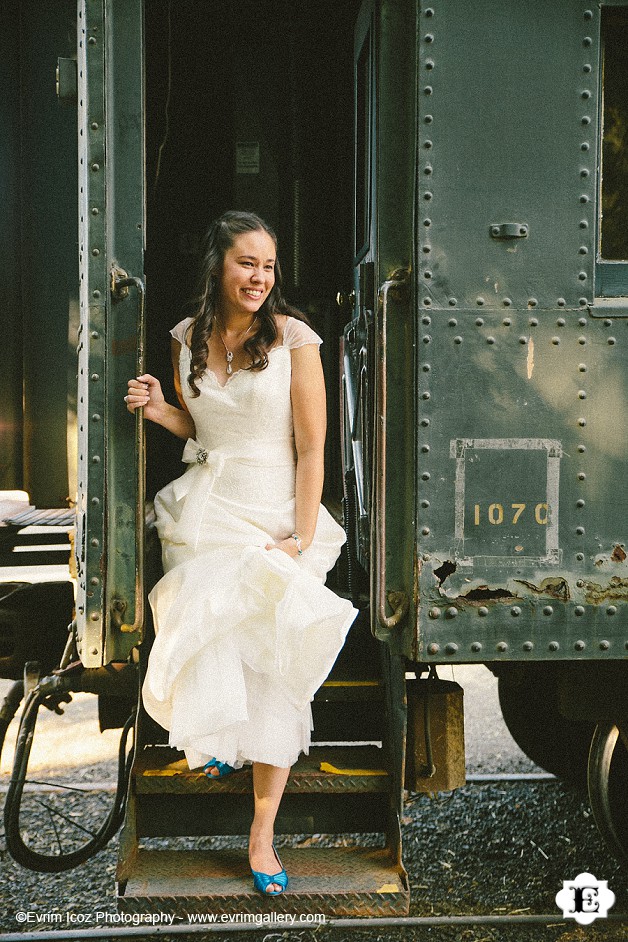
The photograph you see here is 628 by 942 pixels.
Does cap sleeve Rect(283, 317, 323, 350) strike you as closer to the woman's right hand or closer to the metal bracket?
the woman's right hand

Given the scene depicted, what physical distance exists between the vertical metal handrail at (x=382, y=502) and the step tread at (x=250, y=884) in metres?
0.72

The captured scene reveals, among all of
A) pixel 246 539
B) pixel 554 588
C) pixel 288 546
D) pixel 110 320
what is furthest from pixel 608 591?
pixel 110 320

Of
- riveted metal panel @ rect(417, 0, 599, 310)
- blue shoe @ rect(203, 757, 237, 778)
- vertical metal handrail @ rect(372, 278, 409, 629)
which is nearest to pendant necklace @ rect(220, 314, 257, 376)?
vertical metal handrail @ rect(372, 278, 409, 629)

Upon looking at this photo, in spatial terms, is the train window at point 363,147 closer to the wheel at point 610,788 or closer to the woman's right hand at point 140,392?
the woman's right hand at point 140,392

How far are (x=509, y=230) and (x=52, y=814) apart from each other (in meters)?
3.04

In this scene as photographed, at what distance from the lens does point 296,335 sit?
2.53m

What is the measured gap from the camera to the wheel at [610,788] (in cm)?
307

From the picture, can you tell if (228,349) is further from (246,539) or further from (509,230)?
(509,230)

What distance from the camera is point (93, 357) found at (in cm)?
222

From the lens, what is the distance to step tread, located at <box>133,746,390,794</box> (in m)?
2.41

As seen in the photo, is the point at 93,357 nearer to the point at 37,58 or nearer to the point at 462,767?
the point at 462,767

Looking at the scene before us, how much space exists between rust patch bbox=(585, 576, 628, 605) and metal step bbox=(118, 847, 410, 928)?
0.93 metres

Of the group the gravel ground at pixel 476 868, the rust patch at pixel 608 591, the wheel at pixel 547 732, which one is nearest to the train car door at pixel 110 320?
the rust patch at pixel 608 591

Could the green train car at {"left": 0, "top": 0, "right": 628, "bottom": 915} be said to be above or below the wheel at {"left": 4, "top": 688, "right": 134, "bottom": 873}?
above
